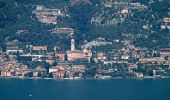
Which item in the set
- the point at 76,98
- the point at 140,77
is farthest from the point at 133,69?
the point at 76,98

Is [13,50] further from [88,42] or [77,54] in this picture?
[88,42]

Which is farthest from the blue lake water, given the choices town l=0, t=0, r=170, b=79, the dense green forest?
→ the dense green forest

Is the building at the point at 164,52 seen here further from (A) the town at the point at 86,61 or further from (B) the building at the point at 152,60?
(B) the building at the point at 152,60

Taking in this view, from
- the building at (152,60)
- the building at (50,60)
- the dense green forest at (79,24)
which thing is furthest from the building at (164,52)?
the building at (50,60)

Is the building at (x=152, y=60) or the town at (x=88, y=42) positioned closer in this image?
the town at (x=88, y=42)

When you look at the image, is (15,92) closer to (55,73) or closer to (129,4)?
(55,73)

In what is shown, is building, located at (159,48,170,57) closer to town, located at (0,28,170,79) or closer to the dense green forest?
town, located at (0,28,170,79)
